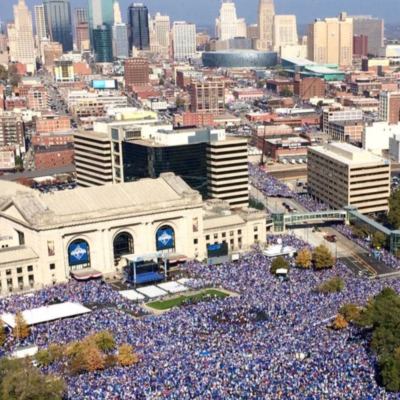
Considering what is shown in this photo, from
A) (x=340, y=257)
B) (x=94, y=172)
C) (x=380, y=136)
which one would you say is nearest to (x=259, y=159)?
(x=380, y=136)

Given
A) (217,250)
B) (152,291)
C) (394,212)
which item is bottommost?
(152,291)

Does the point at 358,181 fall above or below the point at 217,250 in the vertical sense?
above

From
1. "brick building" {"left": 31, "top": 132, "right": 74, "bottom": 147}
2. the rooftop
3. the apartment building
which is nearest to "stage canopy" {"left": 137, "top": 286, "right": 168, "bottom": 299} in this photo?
the apartment building

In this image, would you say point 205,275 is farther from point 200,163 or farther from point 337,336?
point 200,163

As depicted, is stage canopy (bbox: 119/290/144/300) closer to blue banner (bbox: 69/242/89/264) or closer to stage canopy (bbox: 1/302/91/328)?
stage canopy (bbox: 1/302/91/328)

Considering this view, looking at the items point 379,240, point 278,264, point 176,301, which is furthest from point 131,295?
point 379,240

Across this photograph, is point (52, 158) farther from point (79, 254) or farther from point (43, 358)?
point (43, 358)

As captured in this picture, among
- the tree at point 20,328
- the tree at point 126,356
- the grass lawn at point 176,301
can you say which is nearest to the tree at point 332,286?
the grass lawn at point 176,301

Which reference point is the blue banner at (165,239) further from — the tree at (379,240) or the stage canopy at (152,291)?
the tree at (379,240)
